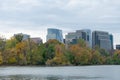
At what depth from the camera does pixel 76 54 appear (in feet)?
501

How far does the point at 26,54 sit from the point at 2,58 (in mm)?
10296

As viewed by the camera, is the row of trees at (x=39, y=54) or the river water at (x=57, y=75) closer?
the river water at (x=57, y=75)

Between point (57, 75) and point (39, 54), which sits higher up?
point (39, 54)

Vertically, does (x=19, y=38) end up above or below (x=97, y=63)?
above

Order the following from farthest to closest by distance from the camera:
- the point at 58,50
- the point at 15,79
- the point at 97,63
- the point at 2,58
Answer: the point at 97,63 < the point at 58,50 < the point at 2,58 < the point at 15,79

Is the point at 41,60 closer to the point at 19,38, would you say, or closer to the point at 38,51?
the point at 38,51

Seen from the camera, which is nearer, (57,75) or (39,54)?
(57,75)

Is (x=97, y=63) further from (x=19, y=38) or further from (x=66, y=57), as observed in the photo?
(x=19, y=38)

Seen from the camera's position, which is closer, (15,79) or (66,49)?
(15,79)

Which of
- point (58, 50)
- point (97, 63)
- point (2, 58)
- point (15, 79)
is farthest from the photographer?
A: point (97, 63)

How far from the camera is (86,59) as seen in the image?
156 meters

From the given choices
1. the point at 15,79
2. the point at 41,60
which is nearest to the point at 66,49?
the point at 41,60

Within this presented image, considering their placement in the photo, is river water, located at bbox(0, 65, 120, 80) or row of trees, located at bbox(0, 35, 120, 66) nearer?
river water, located at bbox(0, 65, 120, 80)

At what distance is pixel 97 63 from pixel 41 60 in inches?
1362
